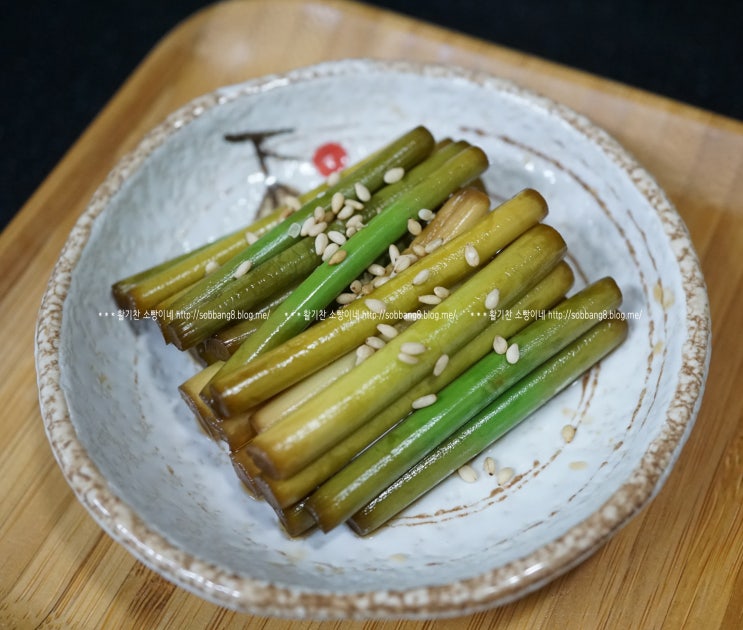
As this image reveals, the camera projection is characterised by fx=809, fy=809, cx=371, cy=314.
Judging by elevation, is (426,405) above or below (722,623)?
above

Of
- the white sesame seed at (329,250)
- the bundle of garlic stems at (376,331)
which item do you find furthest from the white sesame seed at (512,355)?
the white sesame seed at (329,250)

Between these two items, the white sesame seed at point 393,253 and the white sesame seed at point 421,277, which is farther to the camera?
the white sesame seed at point 393,253

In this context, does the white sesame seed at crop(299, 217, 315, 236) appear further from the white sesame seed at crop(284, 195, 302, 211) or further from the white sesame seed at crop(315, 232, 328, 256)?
the white sesame seed at crop(284, 195, 302, 211)

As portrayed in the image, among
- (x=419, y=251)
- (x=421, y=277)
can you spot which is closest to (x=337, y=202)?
(x=419, y=251)

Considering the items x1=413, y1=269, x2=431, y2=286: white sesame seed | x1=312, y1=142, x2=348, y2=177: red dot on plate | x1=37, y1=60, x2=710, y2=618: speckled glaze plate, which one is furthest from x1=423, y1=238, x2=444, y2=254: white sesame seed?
x1=312, y1=142, x2=348, y2=177: red dot on plate

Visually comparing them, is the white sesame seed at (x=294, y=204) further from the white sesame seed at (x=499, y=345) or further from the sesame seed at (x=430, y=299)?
the white sesame seed at (x=499, y=345)

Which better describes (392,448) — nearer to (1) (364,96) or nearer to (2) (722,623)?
(2) (722,623)

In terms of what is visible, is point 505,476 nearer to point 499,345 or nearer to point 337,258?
point 499,345

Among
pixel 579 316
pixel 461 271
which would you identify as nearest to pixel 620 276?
pixel 579 316
